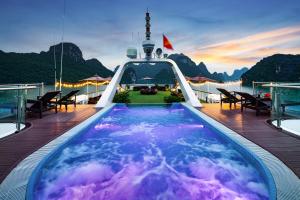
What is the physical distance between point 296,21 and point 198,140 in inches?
809

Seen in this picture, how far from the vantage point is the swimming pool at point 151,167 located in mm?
4105

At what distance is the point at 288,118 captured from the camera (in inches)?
267

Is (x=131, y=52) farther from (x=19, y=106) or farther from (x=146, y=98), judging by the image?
(x=19, y=106)

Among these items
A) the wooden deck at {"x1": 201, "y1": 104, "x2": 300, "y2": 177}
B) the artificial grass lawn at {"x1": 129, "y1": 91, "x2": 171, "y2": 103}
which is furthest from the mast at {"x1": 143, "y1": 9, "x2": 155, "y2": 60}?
the wooden deck at {"x1": 201, "y1": 104, "x2": 300, "y2": 177}

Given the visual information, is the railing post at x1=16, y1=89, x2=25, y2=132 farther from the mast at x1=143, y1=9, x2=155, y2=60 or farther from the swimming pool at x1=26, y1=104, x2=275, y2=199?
the mast at x1=143, y1=9, x2=155, y2=60

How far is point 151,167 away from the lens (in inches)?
214

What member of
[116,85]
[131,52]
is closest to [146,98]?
[131,52]

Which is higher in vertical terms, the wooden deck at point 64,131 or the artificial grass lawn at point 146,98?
the artificial grass lawn at point 146,98

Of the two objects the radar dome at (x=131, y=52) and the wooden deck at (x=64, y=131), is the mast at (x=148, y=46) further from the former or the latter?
the wooden deck at (x=64, y=131)

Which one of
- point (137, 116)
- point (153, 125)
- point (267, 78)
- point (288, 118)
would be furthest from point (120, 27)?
point (267, 78)

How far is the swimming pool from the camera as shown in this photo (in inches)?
162

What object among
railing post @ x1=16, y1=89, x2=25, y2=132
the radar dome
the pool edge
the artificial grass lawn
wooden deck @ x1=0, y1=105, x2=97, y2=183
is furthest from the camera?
the artificial grass lawn

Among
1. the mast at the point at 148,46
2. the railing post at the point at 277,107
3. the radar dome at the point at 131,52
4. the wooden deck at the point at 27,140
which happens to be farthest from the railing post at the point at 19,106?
the mast at the point at 148,46

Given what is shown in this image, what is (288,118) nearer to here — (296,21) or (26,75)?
(296,21)
